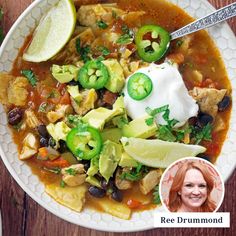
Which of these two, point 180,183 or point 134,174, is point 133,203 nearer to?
point 134,174

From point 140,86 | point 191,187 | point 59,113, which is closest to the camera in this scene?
point 191,187

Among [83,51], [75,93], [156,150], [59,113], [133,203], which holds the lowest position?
[133,203]

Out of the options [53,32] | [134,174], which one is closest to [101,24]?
[53,32]

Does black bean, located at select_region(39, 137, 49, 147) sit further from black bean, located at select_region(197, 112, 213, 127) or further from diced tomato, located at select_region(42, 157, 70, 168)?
black bean, located at select_region(197, 112, 213, 127)

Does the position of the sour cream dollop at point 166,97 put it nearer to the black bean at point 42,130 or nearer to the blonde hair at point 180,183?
the blonde hair at point 180,183

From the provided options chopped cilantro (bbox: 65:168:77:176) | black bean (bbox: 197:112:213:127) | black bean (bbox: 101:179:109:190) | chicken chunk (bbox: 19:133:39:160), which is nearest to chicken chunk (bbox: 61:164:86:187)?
chopped cilantro (bbox: 65:168:77:176)

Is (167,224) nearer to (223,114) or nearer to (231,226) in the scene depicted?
(231,226)

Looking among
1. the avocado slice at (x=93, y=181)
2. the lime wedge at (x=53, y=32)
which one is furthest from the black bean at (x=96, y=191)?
the lime wedge at (x=53, y=32)
